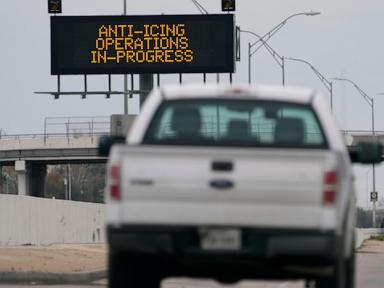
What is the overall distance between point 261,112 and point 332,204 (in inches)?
72.2

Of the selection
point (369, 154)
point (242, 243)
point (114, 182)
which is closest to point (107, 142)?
point (114, 182)

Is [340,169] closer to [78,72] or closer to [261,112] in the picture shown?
[261,112]

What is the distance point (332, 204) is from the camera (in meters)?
10.6

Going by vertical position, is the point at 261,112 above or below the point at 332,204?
above

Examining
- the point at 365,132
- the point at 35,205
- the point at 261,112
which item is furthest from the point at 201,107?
the point at 365,132

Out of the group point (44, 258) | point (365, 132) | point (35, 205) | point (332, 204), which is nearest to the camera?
point (332, 204)

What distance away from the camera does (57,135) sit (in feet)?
263

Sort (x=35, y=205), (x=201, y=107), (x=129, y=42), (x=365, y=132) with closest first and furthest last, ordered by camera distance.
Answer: (x=201, y=107)
(x=35, y=205)
(x=129, y=42)
(x=365, y=132)

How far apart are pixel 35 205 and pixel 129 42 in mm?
11159

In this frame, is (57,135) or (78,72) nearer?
(78,72)

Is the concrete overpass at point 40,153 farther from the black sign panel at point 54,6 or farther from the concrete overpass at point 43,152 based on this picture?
the black sign panel at point 54,6

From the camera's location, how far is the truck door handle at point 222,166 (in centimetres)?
1063

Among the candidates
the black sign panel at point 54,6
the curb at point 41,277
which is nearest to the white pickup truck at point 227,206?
the curb at point 41,277

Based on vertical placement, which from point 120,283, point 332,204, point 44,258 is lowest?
point 44,258
